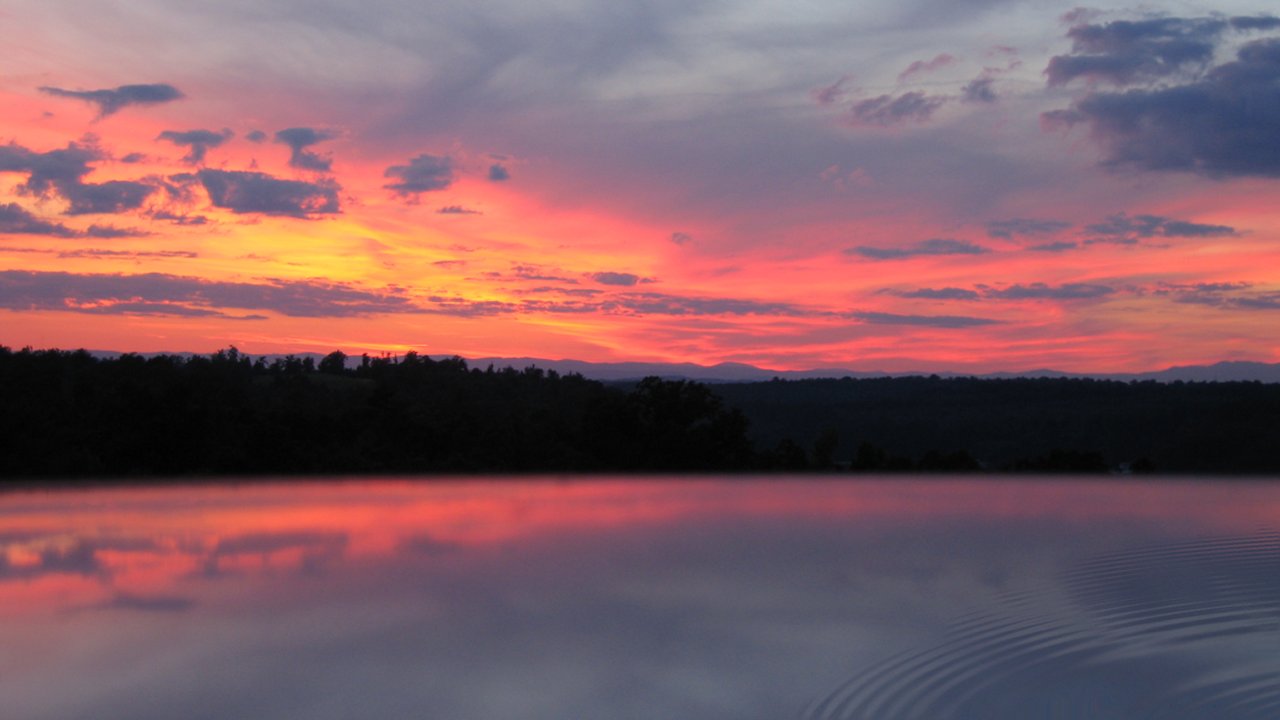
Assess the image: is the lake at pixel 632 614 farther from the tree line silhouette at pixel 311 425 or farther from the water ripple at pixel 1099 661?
the tree line silhouette at pixel 311 425

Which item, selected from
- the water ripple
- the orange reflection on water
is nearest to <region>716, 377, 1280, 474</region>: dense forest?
the orange reflection on water

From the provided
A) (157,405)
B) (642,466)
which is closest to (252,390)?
(157,405)

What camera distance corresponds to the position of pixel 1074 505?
19.4 m

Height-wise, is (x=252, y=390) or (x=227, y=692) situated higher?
(x=252, y=390)

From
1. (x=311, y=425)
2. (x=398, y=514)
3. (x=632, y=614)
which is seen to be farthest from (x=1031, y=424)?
(x=632, y=614)

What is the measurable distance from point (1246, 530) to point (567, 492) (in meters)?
11.4

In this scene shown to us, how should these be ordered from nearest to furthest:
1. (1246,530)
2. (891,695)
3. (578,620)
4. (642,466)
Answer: (891,695) → (578,620) → (1246,530) → (642,466)

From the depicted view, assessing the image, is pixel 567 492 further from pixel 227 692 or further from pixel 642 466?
pixel 227 692

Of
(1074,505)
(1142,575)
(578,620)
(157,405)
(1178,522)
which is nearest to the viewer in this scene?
(578,620)

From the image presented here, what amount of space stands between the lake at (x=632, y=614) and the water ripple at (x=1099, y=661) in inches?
1.1

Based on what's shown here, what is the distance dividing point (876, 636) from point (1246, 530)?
9.52 m

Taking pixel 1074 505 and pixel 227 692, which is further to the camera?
pixel 1074 505

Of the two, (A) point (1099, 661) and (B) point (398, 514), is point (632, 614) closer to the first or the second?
(A) point (1099, 661)

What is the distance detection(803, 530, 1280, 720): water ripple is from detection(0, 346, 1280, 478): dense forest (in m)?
18.1
